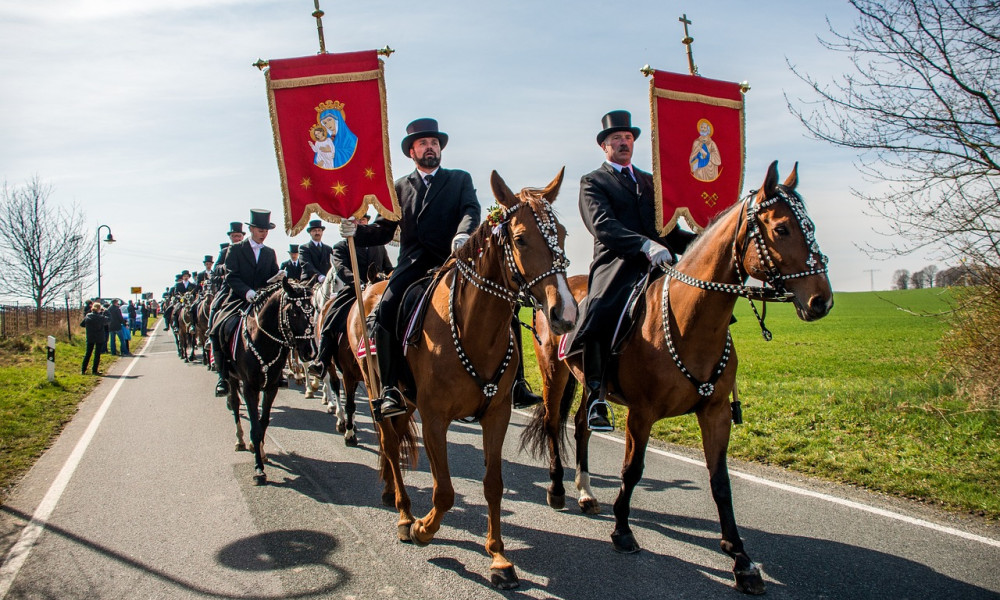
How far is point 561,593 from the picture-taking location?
4035mm

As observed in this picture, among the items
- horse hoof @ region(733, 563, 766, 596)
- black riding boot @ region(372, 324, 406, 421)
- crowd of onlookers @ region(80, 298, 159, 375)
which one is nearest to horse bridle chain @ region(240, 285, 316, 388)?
black riding boot @ region(372, 324, 406, 421)

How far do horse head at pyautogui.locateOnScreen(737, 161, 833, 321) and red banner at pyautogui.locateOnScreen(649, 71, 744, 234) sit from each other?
5.33 ft

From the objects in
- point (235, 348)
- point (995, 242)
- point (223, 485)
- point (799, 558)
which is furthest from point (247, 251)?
point (995, 242)

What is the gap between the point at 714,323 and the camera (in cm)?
452

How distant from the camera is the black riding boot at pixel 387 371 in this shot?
4969 millimetres

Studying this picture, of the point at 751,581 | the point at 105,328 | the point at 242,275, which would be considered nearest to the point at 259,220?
the point at 242,275

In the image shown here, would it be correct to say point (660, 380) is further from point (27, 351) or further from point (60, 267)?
point (60, 267)

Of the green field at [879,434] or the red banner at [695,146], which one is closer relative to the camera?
the green field at [879,434]

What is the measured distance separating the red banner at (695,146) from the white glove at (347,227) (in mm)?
2705

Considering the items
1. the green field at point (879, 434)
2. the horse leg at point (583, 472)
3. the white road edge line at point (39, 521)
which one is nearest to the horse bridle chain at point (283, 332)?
the white road edge line at point (39, 521)

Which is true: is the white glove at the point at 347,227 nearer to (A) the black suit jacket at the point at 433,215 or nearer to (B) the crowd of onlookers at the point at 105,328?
(A) the black suit jacket at the point at 433,215

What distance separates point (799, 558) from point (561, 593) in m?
1.70

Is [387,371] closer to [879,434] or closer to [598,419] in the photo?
[598,419]

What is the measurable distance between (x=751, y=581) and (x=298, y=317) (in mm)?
5720
